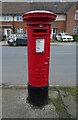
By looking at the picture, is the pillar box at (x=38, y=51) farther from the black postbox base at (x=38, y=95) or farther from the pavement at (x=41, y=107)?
the pavement at (x=41, y=107)

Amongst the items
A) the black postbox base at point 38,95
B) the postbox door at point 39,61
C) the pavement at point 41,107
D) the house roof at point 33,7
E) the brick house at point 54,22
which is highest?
the house roof at point 33,7

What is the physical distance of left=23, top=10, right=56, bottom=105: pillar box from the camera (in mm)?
3771

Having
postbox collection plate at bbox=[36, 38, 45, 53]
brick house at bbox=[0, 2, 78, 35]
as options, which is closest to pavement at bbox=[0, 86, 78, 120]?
postbox collection plate at bbox=[36, 38, 45, 53]

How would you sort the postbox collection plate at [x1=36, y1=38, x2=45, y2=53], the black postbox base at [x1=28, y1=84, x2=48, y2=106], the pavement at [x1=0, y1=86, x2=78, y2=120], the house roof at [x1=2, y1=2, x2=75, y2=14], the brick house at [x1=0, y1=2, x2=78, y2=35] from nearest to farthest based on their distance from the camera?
the pavement at [x1=0, y1=86, x2=78, y2=120]
the postbox collection plate at [x1=36, y1=38, x2=45, y2=53]
the black postbox base at [x1=28, y1=84, x2=48, y2=106]
the brick house at [x1=0, y1=2, x2=78, y2=35]
the house roof at [x1=2, y1=2, x2=75, y2=14]

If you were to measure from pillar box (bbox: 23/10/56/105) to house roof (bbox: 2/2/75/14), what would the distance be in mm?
35214

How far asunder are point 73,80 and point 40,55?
283 cm

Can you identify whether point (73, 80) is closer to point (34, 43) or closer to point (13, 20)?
point (34, 43)

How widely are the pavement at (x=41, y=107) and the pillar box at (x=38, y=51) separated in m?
0.20

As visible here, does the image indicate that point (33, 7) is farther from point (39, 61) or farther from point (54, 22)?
point (39, 61)

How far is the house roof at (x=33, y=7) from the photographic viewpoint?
3828 cm

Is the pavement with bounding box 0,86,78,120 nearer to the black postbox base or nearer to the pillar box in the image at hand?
the black postbox base

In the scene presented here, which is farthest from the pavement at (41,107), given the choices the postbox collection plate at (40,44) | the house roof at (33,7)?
the house roof at (33,7)

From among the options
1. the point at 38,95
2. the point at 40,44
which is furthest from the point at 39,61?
the point at 38,95

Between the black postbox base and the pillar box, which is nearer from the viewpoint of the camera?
the pillar box
